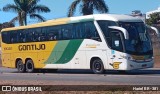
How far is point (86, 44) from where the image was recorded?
24.8 metres

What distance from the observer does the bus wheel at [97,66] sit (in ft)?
79.0

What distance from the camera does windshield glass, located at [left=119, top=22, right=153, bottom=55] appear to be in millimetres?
23141

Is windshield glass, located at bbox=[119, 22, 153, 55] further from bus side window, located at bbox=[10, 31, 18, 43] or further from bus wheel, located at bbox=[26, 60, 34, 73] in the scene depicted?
bus side window, located at bbox=[10, 31, 18, 43]

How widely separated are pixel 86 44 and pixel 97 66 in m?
1.44

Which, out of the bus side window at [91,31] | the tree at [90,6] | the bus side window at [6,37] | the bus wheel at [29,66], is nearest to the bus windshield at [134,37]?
the bus side window at [91,31]

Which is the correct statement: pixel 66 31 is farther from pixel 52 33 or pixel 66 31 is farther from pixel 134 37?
pixel 134 37

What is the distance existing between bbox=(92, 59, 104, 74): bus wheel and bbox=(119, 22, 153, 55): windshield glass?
76.3 inches

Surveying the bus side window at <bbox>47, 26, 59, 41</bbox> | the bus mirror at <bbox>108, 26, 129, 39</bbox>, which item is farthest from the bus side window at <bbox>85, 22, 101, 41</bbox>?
the bus side window at <bbox>47, 26, 59, 41</bbox>

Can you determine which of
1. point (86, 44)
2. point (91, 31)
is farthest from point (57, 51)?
point (91, 31)

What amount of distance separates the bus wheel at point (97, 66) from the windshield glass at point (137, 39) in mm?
1937

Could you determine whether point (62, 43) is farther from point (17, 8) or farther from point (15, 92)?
point (17, 8)

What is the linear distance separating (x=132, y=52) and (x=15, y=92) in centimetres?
1116

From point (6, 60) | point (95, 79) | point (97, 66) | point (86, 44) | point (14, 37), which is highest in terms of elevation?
point (14, 37)

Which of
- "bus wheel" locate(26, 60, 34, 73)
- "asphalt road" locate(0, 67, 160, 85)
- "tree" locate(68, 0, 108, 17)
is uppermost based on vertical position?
"tree" locate(68, 0, 108, 17)
